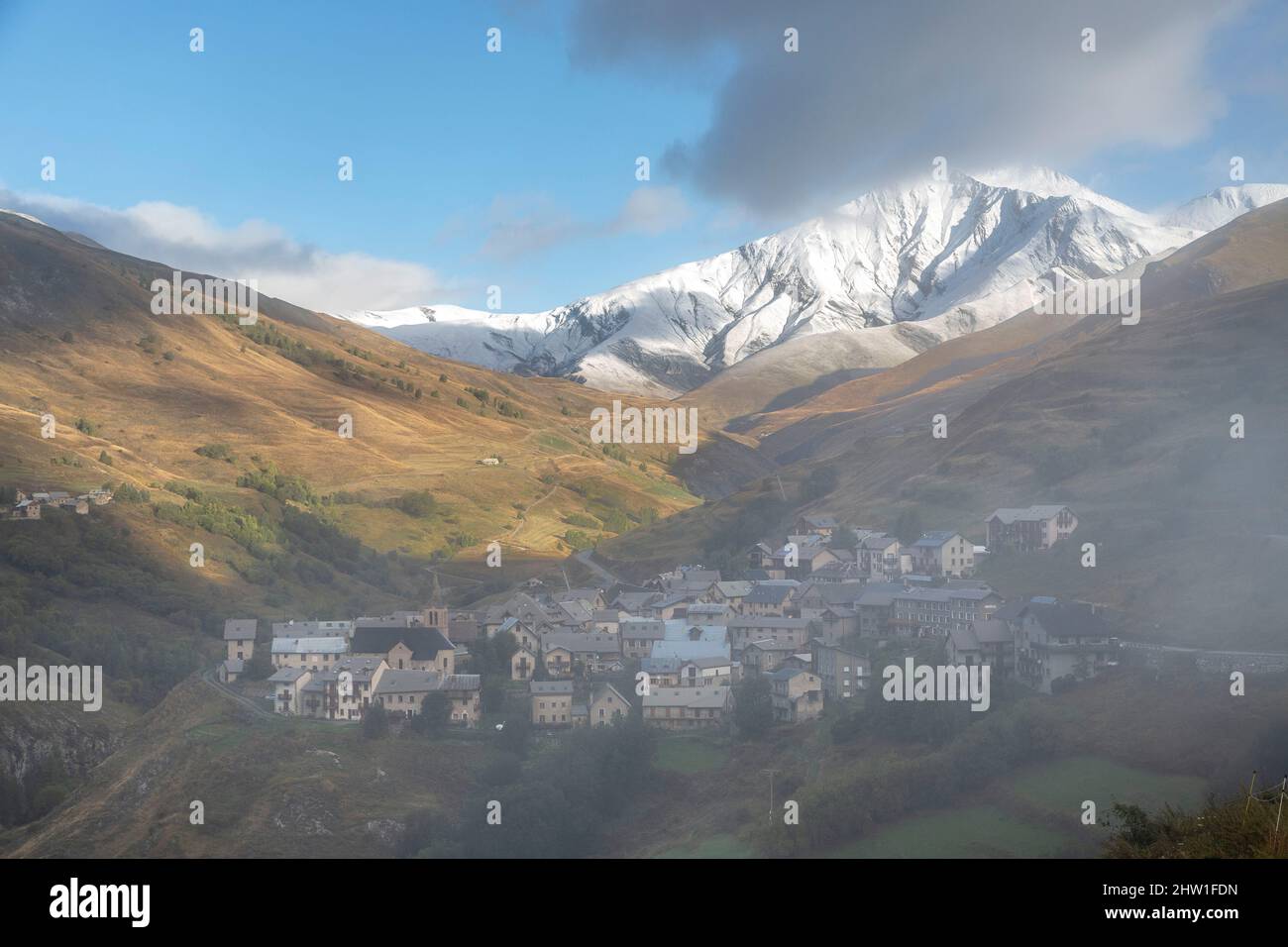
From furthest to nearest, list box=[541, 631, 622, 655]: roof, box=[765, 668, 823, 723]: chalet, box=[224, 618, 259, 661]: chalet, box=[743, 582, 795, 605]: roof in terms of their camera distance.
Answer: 1. box=[743, 582, 795, 605]: roof
2. box=[224, 618, 259, 661]: chalet
3. box=[541, 631, 622, 655]: roof
4. box=[765, 668, 823, 723]: chalet

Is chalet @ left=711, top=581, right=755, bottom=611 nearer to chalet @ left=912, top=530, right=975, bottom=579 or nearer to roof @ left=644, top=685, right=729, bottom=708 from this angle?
chalet @ left=912, top=530, right=975, bottom=579

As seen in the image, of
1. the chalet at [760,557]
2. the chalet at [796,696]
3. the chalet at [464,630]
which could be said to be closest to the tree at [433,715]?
the chalet at [464,630]

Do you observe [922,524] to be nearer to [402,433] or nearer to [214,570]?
[214,570]

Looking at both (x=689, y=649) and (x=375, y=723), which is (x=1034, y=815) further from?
(x=375, y=723)

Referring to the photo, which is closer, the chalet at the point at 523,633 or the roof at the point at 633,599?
the chalet at the point at 523,633

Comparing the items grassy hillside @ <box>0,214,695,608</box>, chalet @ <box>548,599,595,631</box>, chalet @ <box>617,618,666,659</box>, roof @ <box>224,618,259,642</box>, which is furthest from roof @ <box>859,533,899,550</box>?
roof @ <box>224,618,259,642</box>

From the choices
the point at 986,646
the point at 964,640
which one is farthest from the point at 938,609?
the point at 986,646

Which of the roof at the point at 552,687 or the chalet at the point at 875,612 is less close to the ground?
the chalet at the point at 875,612

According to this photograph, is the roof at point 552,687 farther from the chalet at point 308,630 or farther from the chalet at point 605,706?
the chalet at point 308,630
